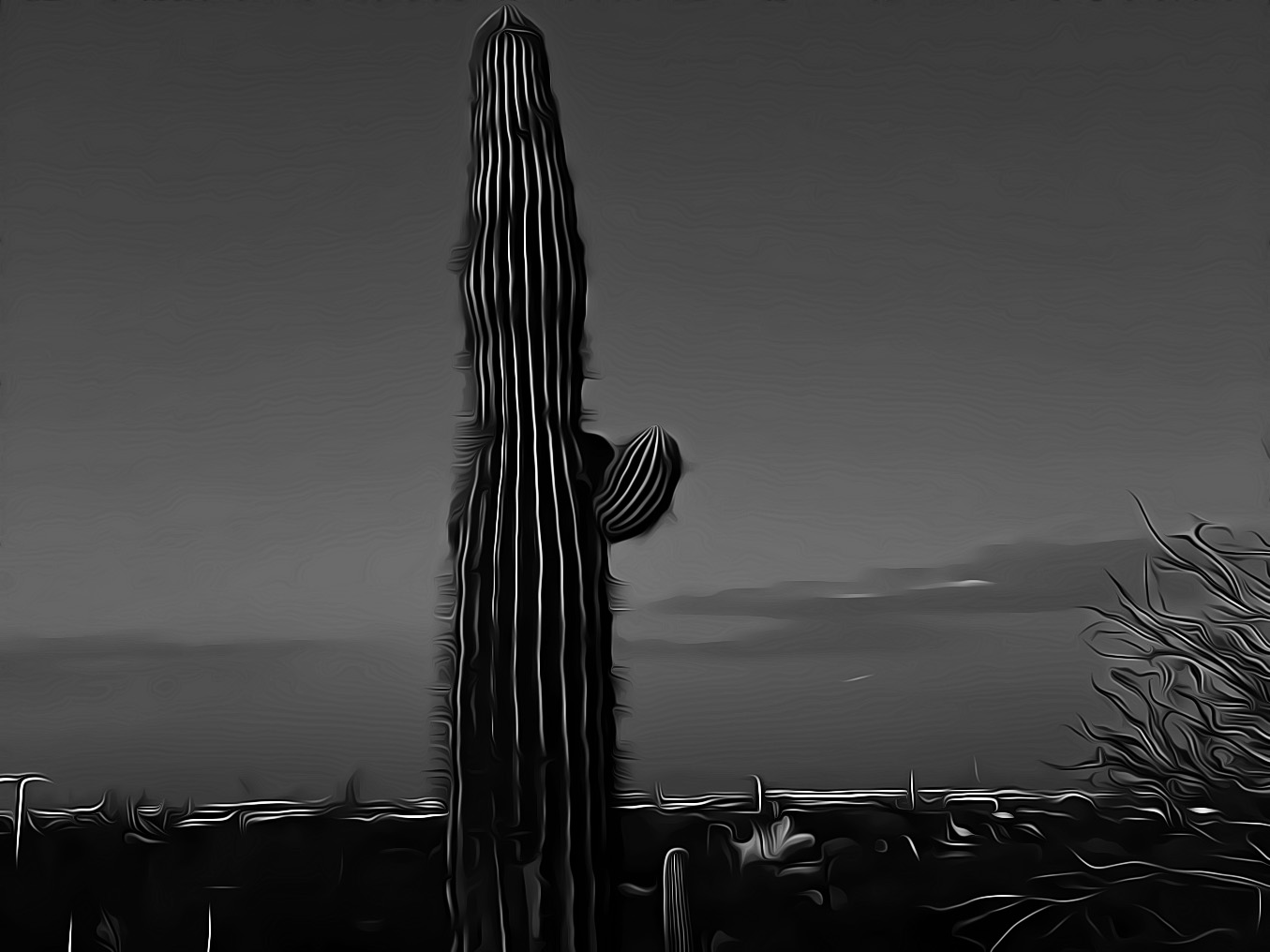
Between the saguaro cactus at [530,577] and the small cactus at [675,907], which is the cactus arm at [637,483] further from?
the small cactus at [675,907]

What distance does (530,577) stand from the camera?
8.11ft

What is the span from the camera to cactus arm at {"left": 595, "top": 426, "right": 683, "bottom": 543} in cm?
256

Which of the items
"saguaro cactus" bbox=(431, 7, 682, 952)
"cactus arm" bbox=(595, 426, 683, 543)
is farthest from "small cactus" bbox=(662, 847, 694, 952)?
"cactus arm" bbox=(595, 426, 683, 543)

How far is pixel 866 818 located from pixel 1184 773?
0.98 metres

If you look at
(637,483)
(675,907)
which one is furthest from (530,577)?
(675,907)

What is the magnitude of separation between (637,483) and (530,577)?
1.08ft

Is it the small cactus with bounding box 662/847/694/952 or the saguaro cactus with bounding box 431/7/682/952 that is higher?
the saguaro cactus with bounding box 431/7/682/952

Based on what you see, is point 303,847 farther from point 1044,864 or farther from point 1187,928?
point 1187,928

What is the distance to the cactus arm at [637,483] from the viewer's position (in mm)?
2557

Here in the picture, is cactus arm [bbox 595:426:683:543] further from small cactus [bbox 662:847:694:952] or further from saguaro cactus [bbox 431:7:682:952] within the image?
small cactus [bbox 662:847:694:952]

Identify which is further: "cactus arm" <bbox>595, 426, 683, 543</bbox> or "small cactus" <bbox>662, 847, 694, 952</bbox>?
"small cactus" <bbox>662, 847, 694, 952</bbox>

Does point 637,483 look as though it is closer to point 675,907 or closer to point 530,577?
point 530,577

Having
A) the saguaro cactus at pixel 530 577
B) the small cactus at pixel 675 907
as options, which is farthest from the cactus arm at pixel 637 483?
the small cactus at pixel 675 907

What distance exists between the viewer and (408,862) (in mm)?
3016
